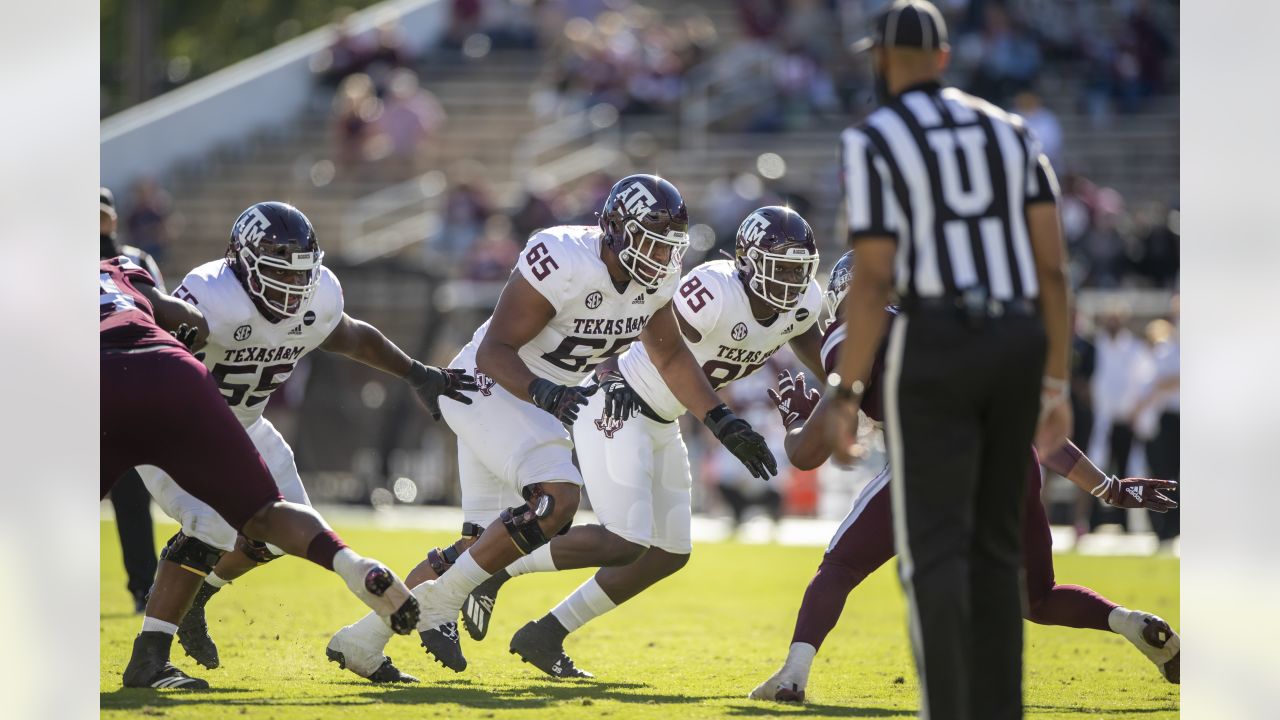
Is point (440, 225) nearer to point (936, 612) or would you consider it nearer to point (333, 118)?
point (333, 118)

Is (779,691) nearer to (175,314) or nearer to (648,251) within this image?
(648,251)

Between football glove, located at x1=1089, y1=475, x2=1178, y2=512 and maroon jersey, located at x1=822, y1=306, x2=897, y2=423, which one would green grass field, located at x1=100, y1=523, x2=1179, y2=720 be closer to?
football glove, located at x1=1089, y1=475, x2=1178, y2=512

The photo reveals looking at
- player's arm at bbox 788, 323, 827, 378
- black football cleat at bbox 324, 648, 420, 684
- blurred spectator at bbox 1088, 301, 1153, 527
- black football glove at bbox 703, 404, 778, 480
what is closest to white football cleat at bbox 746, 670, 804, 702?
black football glove at bbox 703, 404, 778, 480

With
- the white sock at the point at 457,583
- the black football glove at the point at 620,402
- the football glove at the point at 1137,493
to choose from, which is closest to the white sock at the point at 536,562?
the white sock at the point at 457,583

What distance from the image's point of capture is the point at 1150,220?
15781 mm

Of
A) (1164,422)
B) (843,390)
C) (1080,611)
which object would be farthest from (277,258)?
(1164,422)

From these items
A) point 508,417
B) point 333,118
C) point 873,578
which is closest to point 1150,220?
point 873,578

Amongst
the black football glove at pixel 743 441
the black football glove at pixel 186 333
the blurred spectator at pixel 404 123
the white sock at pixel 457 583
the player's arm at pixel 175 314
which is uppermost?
the blurred spectator at pixel 404 123

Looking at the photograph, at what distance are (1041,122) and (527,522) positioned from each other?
11.4 metres

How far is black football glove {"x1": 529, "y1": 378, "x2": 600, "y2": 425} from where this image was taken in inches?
233

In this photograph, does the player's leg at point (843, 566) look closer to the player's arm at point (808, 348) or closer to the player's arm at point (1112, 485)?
the player's arm at point (1112, 485)

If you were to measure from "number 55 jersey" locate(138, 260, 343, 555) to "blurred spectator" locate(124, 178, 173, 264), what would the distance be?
33.0ft

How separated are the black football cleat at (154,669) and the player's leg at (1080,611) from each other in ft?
9.84

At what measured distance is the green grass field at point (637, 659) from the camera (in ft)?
18.2
